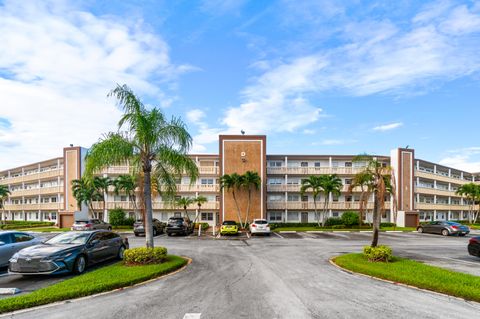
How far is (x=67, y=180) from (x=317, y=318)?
151 ft

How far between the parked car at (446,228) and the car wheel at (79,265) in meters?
32.8

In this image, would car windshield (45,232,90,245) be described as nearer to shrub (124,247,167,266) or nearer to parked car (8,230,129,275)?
parked car (8,230,129,275)

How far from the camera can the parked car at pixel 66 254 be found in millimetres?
11164

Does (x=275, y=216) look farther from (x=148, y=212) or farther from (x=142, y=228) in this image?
(x=148, y=212)

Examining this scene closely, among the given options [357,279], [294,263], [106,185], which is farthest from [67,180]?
[357,279]

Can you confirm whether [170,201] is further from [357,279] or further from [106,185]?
[106,185]

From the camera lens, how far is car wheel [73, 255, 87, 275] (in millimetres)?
11992

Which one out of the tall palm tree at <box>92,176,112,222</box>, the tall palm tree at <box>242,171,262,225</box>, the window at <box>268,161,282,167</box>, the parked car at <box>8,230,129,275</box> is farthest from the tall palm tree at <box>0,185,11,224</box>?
the parked car at <box>8,230,129,275</box>

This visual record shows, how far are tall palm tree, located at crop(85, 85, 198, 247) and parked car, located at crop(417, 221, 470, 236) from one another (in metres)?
28.7

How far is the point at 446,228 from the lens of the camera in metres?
31.9

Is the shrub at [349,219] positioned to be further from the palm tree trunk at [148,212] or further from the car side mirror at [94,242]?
the car side mirror at [94,242]

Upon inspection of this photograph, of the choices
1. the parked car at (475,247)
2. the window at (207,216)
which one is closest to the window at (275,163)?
the window at (207,216)

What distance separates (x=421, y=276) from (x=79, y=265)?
40.5ft

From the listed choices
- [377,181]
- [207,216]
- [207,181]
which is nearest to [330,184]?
[207,181]
